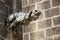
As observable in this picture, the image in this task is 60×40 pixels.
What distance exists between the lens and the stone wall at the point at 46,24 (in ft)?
9.57

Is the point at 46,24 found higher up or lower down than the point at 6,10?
lower down

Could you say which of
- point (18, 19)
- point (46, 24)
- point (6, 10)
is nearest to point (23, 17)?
point (18, 19)

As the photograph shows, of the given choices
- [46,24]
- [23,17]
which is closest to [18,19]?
[23,17]

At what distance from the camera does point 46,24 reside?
9.77 feet

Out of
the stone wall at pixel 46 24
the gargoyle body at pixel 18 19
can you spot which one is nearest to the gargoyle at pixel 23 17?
the gargoyle body at pixel 18 19

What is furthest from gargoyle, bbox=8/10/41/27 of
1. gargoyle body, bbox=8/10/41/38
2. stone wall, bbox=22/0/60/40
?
stone wall, bbox=22/0/60/40

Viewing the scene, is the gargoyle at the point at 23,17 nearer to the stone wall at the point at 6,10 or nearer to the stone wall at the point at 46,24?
the stone wall at the point at 6,10

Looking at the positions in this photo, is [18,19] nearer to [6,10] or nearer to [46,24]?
[6,10]

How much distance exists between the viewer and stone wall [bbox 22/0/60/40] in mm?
2918

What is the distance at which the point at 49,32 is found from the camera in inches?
116

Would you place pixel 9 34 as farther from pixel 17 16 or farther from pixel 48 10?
pixel 48 10

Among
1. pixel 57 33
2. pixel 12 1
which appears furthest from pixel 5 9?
pixel 57 33

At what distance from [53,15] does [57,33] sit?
205 millimetres

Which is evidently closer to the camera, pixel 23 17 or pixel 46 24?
pixel 23 17
